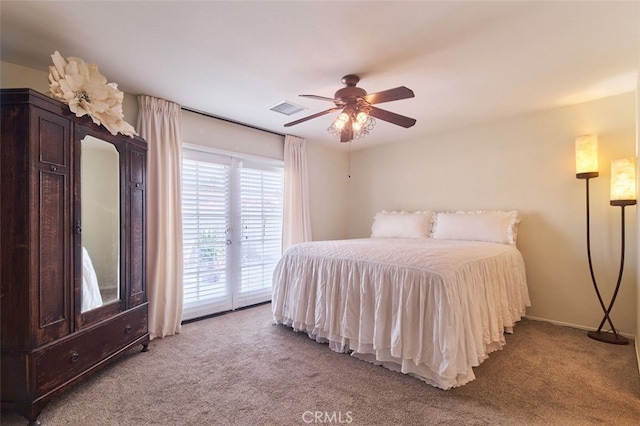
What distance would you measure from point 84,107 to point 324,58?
1.69 meters

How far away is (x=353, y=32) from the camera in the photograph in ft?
6.15

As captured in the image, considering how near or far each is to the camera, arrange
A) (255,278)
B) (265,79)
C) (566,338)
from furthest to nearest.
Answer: (255,278) < (566,338) < (265,79)

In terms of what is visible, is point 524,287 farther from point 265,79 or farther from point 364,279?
point 265,79

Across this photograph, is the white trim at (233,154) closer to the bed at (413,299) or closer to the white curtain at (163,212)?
the white curtain at (163,212)

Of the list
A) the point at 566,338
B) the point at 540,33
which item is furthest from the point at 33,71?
the point at 566,338

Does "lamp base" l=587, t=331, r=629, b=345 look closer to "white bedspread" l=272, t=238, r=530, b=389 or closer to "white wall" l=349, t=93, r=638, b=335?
"white wall" l=349, t=93, r=638, b=335

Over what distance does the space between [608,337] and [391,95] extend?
303 cm

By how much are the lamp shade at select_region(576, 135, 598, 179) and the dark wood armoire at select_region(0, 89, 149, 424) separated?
4169 millimetres

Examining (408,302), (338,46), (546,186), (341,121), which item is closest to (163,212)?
(341,121)

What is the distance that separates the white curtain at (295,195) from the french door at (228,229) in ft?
0.36

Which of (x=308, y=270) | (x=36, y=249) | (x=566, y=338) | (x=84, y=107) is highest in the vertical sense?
(x=84, y=107)

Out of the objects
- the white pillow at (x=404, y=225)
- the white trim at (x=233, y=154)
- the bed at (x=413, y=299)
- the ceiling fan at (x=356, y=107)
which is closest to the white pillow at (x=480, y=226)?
the bed at (x=413, y=299)

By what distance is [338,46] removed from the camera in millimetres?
2031

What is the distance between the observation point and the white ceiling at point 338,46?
170 centimetres
